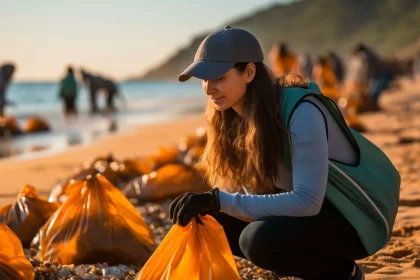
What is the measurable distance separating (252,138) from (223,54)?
0.34 m

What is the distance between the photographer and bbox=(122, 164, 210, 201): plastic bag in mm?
4738

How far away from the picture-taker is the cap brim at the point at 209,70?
93.2 inches

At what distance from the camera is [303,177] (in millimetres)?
2314

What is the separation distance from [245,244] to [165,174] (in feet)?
7.78

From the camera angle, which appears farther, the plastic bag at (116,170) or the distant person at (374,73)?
the distant person at (374,73)

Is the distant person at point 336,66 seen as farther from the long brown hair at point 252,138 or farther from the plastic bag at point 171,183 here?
the long brown hair at point 252,138

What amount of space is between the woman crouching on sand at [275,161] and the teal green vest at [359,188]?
11 mm

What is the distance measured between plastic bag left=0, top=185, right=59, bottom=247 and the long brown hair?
52.9 inches

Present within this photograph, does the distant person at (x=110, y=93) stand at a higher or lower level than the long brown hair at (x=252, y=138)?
lower

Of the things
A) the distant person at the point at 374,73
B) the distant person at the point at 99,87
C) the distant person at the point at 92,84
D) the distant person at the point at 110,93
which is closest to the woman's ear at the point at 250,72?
the distant person at the point at 374,73

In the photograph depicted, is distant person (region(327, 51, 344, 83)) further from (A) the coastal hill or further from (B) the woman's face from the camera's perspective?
(A) the coastal hill

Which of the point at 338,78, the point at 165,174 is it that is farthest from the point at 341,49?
the point at 165,174

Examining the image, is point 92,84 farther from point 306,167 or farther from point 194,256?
point 306,167

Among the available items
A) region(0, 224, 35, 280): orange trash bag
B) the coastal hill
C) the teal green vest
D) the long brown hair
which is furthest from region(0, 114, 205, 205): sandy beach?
the coastal hill
